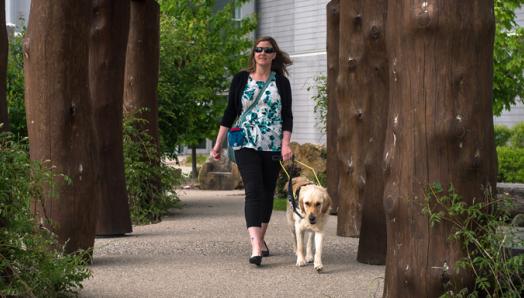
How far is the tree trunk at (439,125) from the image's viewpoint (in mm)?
6508

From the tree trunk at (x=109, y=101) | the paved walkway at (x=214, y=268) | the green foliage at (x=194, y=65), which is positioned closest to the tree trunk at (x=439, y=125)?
the paved walkway at (x=214, y=268)

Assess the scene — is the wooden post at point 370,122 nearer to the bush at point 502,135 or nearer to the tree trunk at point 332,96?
the tree trunk at point 332,96

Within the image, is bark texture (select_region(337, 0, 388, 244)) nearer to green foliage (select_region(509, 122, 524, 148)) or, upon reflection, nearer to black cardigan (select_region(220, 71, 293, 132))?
black cardigan (select_region(220, 71, 293, 132))

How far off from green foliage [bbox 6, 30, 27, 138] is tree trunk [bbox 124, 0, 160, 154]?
157cm

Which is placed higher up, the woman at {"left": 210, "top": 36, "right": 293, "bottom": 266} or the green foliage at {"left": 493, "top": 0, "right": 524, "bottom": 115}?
the green foliage at {"left": 493, "top": 0, "right": 524, "bottom": 115}

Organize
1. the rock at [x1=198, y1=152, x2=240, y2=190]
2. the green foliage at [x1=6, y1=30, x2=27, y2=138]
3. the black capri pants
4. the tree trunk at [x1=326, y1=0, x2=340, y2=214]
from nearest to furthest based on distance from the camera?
the black capri pants
the green foliage at [x1=6, y1=30, x2=27, y2=138]
the tree trunk at [x1=326, y1=0, x2=340, y2=214]
the rock at [x1=198, y1=152, x2=240, y2=190]

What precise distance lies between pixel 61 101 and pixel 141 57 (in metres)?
6.27

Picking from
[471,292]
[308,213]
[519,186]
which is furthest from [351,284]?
[519,186]

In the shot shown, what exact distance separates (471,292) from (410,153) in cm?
90

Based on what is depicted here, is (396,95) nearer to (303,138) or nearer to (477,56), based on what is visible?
(477,56)

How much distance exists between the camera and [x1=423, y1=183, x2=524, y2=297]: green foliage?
20.9 feet

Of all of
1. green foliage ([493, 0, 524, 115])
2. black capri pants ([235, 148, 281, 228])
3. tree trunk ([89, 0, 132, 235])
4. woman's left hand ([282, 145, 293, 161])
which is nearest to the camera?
woman's left hand ([282, 145, 293, 161])

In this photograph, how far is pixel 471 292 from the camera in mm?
6574

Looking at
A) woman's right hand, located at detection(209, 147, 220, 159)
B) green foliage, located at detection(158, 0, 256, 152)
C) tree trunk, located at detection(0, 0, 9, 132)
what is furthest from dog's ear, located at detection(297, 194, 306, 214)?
green foliage, located at detection(158, 0, 256, 152)
